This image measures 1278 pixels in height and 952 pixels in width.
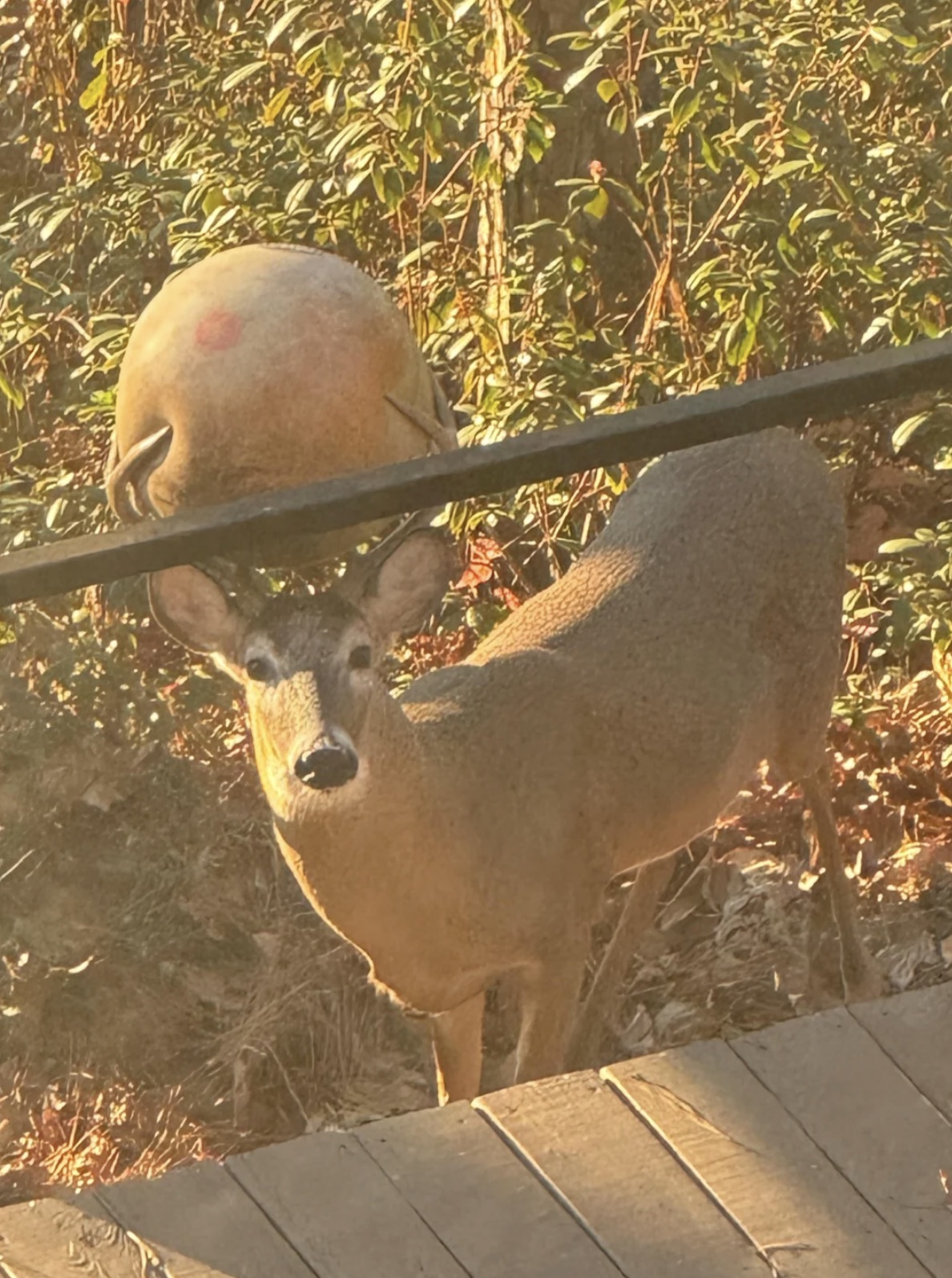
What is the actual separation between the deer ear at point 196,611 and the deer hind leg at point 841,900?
2.01 meters

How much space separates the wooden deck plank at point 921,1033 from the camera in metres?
2.30

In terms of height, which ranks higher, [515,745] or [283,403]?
[283,403]

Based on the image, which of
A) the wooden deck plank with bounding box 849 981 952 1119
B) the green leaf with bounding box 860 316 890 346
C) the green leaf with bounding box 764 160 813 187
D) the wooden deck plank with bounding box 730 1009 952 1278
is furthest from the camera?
the green leaf with bounding box 860 316 890 346

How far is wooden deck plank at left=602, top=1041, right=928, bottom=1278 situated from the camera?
2.10 meters

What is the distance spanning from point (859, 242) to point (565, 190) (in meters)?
1.01

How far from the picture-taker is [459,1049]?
15.5 ft

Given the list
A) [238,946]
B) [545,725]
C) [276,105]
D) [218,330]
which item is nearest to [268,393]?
[218,330]

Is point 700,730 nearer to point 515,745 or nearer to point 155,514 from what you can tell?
point 515,745

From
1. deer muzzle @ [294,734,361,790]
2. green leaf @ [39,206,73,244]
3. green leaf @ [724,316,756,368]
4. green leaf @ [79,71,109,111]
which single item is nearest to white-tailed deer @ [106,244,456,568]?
deer muzzle @ [294,734,361,790]

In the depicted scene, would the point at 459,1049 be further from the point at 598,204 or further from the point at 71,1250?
the point at 71,1250

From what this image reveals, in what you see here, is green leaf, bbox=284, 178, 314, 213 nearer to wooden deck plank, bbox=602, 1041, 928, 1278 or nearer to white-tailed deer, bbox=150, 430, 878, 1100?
white-tailed deer, bbox=150, 430, 878, 1100

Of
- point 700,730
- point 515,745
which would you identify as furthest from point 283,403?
point 700,730

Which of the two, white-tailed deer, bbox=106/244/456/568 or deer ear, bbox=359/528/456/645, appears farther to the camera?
deer ear, bbox=359/528/456/645

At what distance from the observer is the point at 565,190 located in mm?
6664
